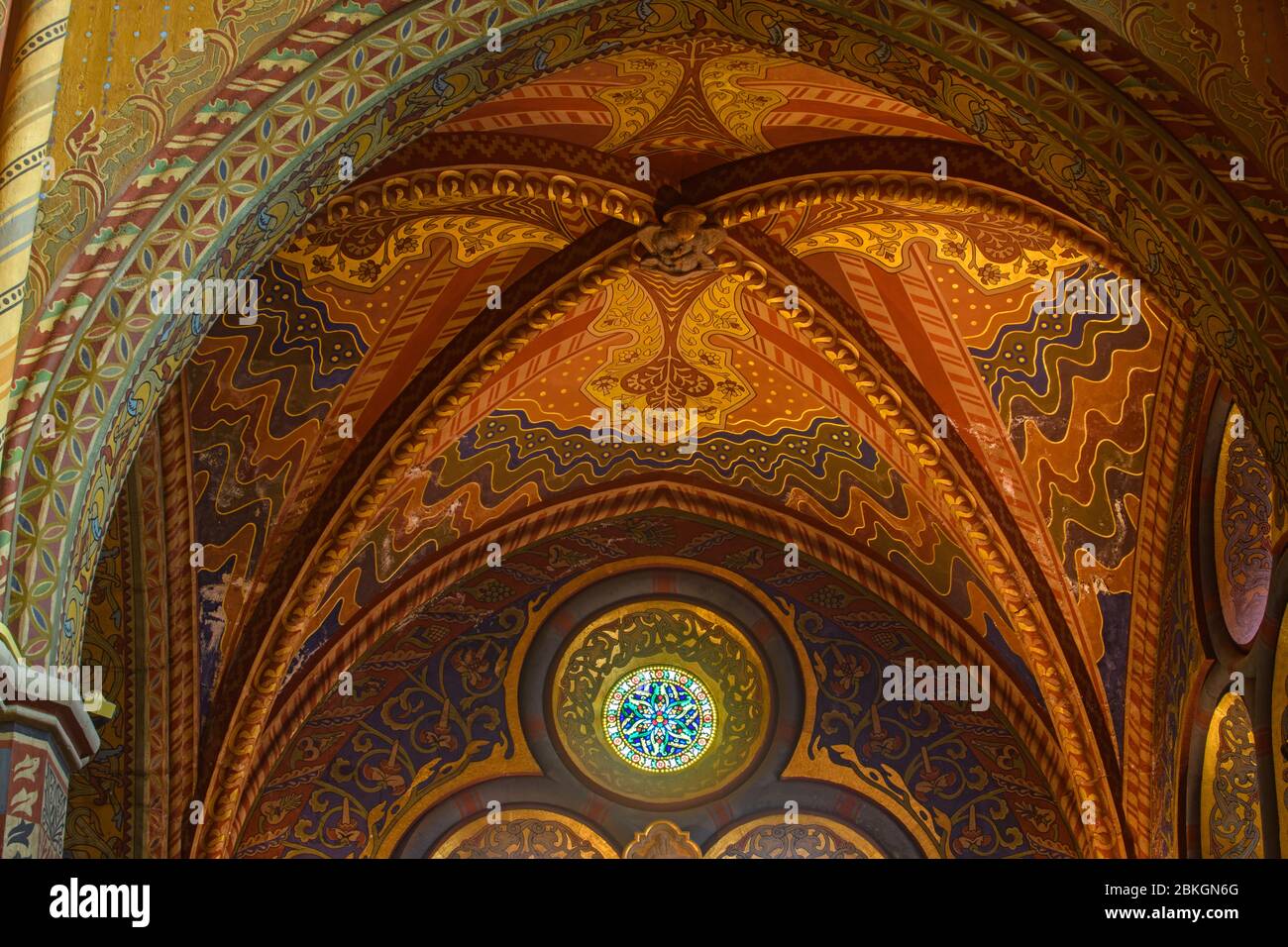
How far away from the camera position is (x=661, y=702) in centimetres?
1313

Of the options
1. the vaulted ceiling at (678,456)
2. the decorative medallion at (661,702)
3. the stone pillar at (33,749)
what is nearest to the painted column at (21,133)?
the stone pillar at (33,749)

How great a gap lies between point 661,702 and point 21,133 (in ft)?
27.2

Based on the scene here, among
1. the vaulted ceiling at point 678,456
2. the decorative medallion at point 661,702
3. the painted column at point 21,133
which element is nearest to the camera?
the painted column at point 21,133

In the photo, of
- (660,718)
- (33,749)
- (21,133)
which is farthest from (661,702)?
(21,133)

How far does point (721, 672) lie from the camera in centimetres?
1321

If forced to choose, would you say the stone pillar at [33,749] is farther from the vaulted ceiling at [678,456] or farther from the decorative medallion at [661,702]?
the decorative medallion at [661,702]

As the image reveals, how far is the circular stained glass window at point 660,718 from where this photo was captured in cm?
1300

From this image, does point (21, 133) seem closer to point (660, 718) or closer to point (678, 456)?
point (678, 456)

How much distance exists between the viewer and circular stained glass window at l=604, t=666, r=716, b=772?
13000mm

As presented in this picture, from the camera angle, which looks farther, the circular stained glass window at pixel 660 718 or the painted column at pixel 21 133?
the circular stained glass window at pixel 660 718

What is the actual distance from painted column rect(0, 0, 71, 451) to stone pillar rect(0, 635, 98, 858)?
2.55 feet

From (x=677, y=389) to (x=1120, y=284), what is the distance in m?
3.02
